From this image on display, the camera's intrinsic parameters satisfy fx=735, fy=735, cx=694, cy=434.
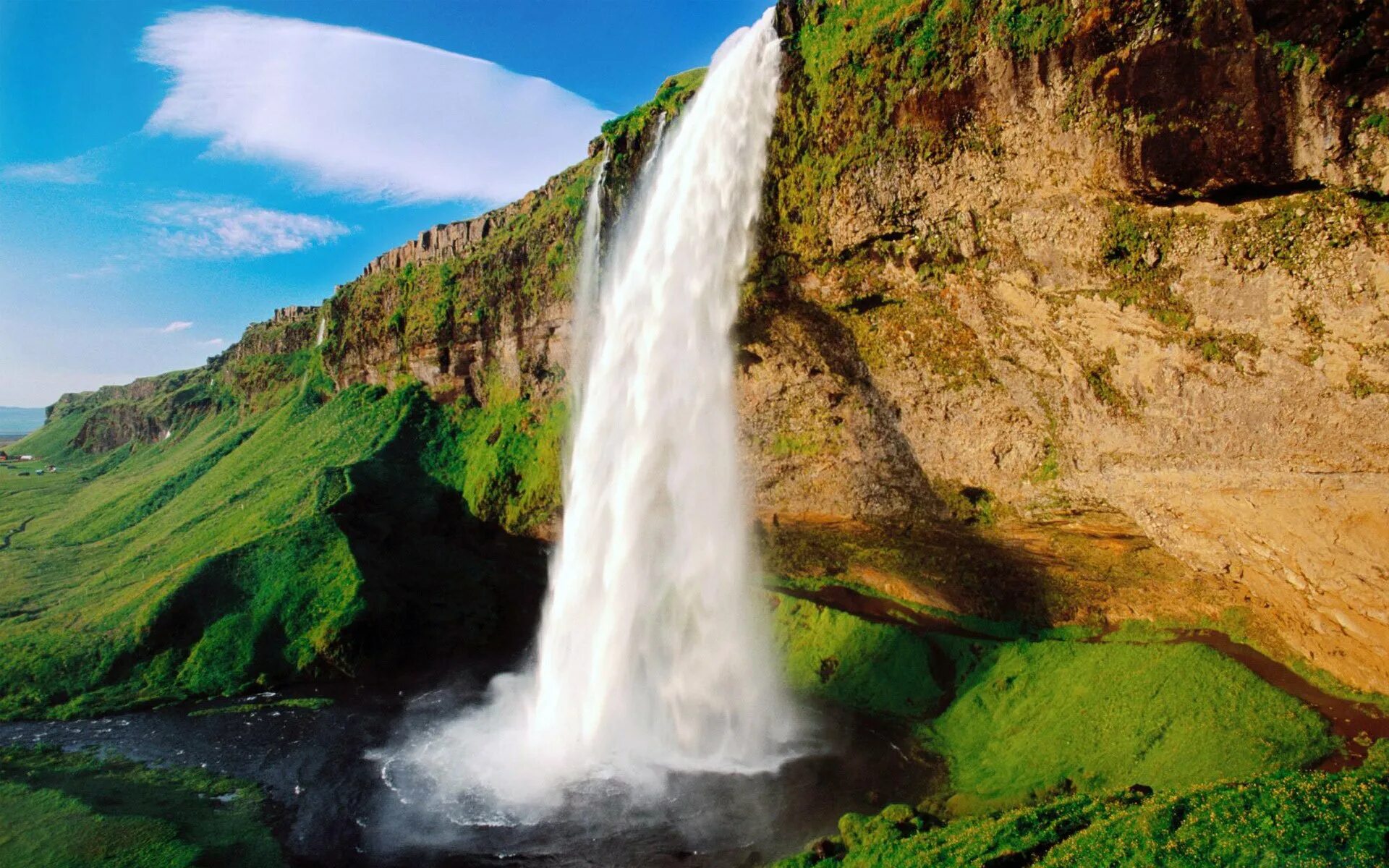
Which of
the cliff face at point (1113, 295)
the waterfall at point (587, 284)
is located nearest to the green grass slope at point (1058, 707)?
the cliff face at point (1113, 295)

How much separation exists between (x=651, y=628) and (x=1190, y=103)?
1464 cm

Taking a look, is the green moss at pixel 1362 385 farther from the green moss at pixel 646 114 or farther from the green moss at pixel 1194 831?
the green moss at pixel 646 114

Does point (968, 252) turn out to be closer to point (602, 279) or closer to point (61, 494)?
point (602, 279)

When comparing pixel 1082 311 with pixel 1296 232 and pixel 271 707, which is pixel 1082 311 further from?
pixel 271 707

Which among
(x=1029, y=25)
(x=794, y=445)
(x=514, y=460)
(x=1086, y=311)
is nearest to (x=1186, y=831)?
(x=1086, y=311)

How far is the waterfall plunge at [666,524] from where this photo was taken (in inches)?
616

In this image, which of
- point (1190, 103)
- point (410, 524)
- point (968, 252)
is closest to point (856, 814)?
point (968, 252)

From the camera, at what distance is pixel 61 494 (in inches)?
1890

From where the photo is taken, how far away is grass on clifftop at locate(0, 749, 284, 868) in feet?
38.4

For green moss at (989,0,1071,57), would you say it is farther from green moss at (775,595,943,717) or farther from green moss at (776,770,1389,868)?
green moss at (775,595,943,717)

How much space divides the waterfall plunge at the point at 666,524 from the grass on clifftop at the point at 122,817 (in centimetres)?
343

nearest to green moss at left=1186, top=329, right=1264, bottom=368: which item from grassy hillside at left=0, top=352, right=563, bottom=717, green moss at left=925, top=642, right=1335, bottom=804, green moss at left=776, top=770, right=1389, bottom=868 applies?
green moss at left=776, top=770, right=1389, bottom=868

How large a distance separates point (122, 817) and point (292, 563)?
10678mm

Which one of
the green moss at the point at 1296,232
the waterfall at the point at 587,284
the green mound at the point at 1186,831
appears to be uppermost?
the waterfall at the point at 587,284
